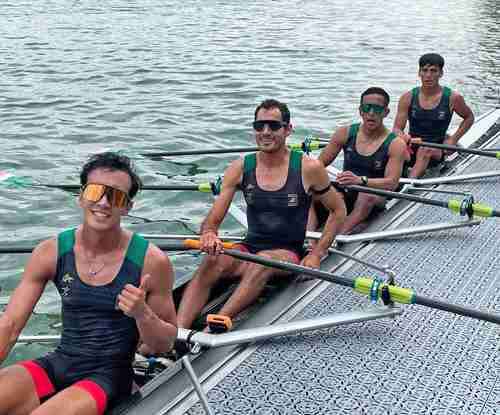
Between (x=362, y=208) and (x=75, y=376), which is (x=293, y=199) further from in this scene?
(x=75, y=376)

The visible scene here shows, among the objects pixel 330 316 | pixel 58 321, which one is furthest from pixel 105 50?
pixel 330 316

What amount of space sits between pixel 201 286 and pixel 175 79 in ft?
41.0

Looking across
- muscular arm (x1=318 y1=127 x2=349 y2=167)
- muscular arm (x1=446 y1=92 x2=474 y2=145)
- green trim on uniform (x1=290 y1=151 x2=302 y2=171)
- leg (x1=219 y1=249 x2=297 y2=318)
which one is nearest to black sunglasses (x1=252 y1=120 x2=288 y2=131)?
green trim on uniform (x1=290 y1=151 x2=302 y2=171)

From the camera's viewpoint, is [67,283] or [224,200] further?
[224,200]

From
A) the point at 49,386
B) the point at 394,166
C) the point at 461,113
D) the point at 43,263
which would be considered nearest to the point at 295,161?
the point at 394,166

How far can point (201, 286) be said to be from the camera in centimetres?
587

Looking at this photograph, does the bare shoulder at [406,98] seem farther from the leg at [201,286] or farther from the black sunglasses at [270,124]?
the leg at [201,286]

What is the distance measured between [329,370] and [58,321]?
3.00m

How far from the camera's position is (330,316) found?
5.39 meters

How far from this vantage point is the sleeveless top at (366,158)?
25.9 feet

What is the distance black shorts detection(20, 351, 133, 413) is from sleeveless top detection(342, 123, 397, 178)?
4.40 metres

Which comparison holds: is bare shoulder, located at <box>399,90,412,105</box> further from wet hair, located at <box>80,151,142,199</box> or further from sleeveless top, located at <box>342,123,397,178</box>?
wet hair, located at <box>80,151,142,199</box>

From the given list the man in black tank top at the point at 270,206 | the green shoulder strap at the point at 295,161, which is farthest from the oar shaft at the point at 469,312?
the green shoulder strap at the point at 295,161

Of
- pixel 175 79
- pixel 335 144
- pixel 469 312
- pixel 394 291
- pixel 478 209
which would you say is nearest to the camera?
pixel 469 312
